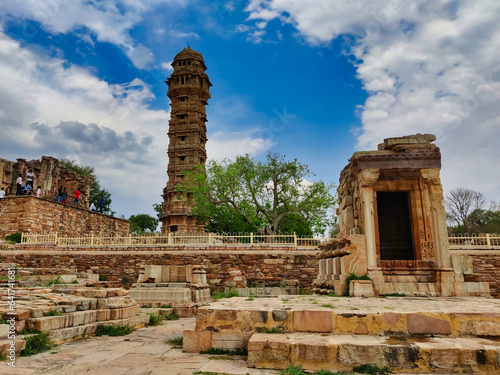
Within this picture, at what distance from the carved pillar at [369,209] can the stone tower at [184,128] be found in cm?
2716

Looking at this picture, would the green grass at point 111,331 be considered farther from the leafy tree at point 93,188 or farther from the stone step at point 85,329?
the leafy tree at point 93,188

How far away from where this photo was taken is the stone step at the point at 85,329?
505 cm

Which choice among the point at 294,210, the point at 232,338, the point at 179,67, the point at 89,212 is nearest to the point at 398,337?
the point at 232,338

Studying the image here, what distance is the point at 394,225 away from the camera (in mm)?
8719

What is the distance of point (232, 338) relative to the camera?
13.4 ft

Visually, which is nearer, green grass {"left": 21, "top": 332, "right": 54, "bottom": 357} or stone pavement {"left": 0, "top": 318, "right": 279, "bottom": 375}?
stone pavement {"left": 0, "top": 318, "right": 279, "bottom": 375}

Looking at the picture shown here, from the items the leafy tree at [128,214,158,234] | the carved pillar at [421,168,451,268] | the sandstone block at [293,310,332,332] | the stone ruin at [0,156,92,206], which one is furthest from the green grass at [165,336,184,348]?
the leafy tree at [128,214,158,234]

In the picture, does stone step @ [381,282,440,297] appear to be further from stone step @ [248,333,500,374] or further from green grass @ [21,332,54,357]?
green grass @ [21,332,54,357]

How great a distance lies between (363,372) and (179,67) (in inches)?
1584

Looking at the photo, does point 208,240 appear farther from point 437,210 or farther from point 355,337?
point 355,337

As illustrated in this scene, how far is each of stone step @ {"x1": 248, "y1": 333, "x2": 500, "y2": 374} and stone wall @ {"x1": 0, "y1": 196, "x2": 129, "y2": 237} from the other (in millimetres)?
23332

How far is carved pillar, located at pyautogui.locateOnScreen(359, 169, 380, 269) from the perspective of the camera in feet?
23.8

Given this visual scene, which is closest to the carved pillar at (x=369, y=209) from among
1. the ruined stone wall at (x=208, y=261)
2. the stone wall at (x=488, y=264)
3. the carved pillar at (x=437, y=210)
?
the carved pillar at (x=437, y=210)

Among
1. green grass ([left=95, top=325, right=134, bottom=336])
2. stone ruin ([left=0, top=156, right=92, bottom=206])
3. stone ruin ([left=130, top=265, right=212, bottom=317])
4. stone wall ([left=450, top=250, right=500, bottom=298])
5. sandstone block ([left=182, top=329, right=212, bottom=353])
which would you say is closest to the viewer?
sandstone block ([left=182, top=329, right=212, bottom=353])
